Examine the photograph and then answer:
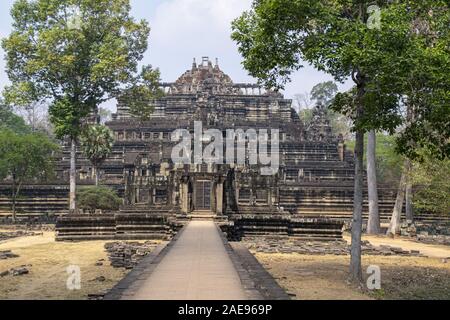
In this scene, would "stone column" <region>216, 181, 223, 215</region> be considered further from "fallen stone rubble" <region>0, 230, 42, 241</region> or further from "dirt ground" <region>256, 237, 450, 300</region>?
"fallen stone rubble" <region>0, 230, 42, 241</region>

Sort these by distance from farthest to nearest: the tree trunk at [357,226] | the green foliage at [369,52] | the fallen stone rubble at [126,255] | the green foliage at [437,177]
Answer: the green foliage at [437,177]
the fallen stone rubble at [126,255]
the tree trunk at [357,226]
the green foliage at [369,52]

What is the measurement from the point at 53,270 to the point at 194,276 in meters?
7.79

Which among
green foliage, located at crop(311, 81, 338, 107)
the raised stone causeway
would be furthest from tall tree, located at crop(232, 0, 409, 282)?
green foliage, located at crop(311, 81, 338, 107)

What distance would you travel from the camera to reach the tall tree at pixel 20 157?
1500 inches

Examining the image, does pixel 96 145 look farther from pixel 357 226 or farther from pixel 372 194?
pixel 357 226

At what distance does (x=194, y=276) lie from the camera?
10758 millimetres

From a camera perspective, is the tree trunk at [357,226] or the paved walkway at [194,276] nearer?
the paved walkway at [194,276]

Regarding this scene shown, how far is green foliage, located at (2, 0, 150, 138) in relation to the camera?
3356 centimetres

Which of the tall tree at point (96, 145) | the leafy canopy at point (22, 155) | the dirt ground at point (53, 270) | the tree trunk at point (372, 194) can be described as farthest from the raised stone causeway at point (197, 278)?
the tall tree at point (96, 145)

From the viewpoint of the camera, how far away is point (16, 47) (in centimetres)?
3400

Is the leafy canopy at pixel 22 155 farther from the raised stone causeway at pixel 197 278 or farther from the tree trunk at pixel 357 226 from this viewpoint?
the tree trunk at pixel 357 226

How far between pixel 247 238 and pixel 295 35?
1331 cm

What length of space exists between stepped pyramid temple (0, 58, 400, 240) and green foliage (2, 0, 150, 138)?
11.0 feet

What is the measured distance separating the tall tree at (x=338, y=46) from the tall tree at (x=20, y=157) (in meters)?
28.3
